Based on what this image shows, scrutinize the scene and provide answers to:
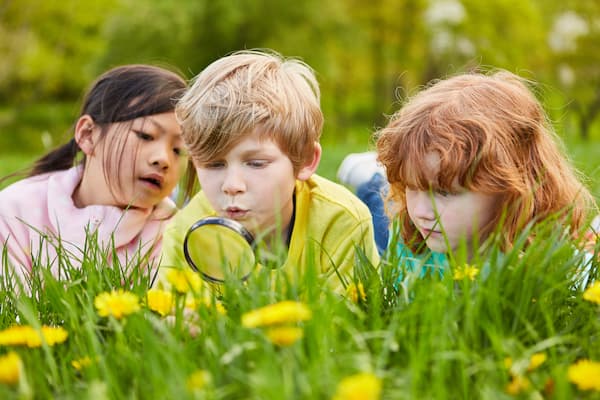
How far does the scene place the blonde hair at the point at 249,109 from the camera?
98.6 inches

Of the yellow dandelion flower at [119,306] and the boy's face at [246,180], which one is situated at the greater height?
the boy's face at [246,180]

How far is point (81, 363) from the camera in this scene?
1.52 meters

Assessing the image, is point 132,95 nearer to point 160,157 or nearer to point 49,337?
point 160,157

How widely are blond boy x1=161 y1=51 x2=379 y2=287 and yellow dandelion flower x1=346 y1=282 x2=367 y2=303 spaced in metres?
0.39

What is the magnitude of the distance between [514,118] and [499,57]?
3178 cm

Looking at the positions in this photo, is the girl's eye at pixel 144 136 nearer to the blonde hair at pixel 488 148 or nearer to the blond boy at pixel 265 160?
the blond boy at pixel 265 160

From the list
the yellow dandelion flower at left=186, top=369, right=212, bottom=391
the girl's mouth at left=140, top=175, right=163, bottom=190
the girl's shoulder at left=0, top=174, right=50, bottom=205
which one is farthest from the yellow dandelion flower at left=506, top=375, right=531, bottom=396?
the girl's shoulder at left=0, top=174, right=50, bottom=205

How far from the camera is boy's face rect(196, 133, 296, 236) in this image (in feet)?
8.03

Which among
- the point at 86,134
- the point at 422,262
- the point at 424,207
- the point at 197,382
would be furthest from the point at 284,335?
the point at 86,134

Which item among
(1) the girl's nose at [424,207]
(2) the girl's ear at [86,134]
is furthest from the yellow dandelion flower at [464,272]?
(2) the girl's ear at [86,134]

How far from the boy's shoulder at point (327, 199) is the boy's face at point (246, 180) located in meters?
0.30

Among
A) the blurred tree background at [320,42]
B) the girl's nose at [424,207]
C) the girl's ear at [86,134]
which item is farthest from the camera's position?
the blurred tree background at [320,42]

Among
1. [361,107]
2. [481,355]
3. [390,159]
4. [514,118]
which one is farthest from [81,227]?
[361,107]

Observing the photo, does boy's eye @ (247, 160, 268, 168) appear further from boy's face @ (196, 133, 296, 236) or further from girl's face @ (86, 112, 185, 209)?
girl's face @ (86, 112, 185, 209)
